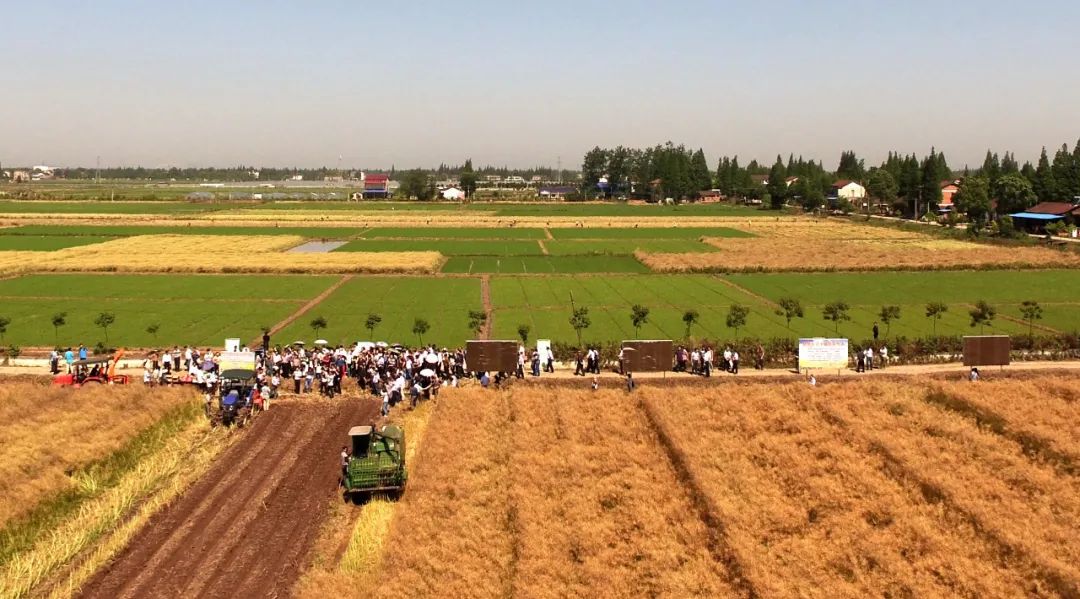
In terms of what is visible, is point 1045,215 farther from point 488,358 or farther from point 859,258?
point 488,358

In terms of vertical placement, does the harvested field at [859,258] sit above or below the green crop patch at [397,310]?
above

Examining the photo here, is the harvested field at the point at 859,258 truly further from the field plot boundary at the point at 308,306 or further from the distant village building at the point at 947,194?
the distant village building at the point at 947,194

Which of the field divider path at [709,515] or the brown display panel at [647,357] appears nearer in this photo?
the field divider path at [709,515]

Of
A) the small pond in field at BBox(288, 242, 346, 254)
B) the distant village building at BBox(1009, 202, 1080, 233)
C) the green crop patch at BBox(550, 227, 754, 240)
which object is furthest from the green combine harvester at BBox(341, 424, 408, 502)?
the distant village building at BBox(1009, 202, 1080, 233)

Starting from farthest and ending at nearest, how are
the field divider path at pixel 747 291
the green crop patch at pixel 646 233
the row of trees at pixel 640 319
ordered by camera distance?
the green crop patch at pixel 646 233 → the field divider path at pixel 747 291 → the row of trees at pixel 640 319

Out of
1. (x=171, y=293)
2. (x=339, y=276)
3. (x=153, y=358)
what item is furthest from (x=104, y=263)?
(x=153, y=358)

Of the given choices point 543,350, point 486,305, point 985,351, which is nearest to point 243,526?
point 543,350

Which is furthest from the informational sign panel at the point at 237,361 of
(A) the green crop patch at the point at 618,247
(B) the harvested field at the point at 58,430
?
(A) the green crop patch at the point at 618,247
